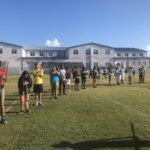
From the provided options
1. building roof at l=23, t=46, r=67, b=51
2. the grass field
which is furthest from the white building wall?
the grass field

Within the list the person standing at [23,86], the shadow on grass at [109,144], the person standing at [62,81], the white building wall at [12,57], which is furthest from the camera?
the white building wall at [12,57]

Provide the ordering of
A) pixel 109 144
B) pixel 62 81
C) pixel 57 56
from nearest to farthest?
pixel 109 144
pixel 62 81
pixel 57 56

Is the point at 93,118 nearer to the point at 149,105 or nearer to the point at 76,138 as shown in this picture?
the point at 76,138

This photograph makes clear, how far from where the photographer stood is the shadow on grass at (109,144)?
8.53 metres

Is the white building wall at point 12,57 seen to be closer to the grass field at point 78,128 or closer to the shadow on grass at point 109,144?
the grass field at point 78,128

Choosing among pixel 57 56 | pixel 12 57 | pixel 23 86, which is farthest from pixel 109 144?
pixel 57 56

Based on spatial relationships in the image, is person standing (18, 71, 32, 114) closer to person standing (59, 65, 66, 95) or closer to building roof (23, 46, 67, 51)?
person standing (59, 65, 66, 95)

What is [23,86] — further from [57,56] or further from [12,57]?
[57,56]

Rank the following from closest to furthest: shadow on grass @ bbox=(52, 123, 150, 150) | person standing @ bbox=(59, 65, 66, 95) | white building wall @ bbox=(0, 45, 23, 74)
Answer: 1. shadow on grass @ bbox=(52, 123, 150, 150)
2. person standing @ bbox=(59, 65, 66, 95)
3. white building wall @ bbox=(0, 45, 23, 74)

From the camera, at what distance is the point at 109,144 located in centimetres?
872

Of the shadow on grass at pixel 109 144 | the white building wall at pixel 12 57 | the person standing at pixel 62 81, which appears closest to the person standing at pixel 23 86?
the shadow on grass at pixel 109 144

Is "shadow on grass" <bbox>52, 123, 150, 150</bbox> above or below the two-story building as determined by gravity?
below

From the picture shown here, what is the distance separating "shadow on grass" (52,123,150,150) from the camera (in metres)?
8.53

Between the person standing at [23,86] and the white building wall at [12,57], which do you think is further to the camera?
the white building wall at [12,57]
